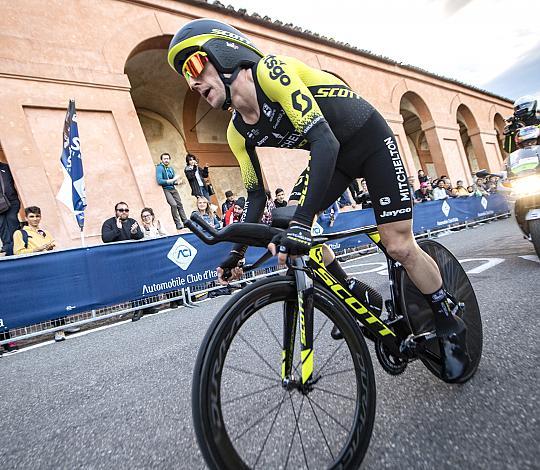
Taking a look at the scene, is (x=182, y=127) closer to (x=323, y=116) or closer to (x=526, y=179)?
(x=526, y=179)

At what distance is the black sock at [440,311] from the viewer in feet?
5.99

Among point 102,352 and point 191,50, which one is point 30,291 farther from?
point 191,50

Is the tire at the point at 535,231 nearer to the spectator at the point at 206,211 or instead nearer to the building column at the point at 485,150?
the spectator at the point at 206,211

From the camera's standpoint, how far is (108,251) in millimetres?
5586

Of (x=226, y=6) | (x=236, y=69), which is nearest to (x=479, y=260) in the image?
(x=236, y=69)

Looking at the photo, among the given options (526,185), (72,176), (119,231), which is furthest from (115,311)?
(526,185)

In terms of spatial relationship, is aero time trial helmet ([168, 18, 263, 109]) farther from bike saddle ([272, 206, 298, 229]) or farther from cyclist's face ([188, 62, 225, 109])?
bike saddle ([272, 206, 298, 229])

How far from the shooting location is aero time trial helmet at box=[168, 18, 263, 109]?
5.33 feet

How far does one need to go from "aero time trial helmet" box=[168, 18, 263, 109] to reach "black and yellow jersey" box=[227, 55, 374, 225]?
0.10 metres

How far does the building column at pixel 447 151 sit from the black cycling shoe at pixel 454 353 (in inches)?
798

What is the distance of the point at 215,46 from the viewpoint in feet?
5.32

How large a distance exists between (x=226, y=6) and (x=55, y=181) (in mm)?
8690

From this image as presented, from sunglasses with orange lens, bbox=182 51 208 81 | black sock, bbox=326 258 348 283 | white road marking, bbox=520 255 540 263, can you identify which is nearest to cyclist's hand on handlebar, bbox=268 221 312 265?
black sock, bbox=326 258 348 283

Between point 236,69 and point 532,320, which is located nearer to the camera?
point 236,69
